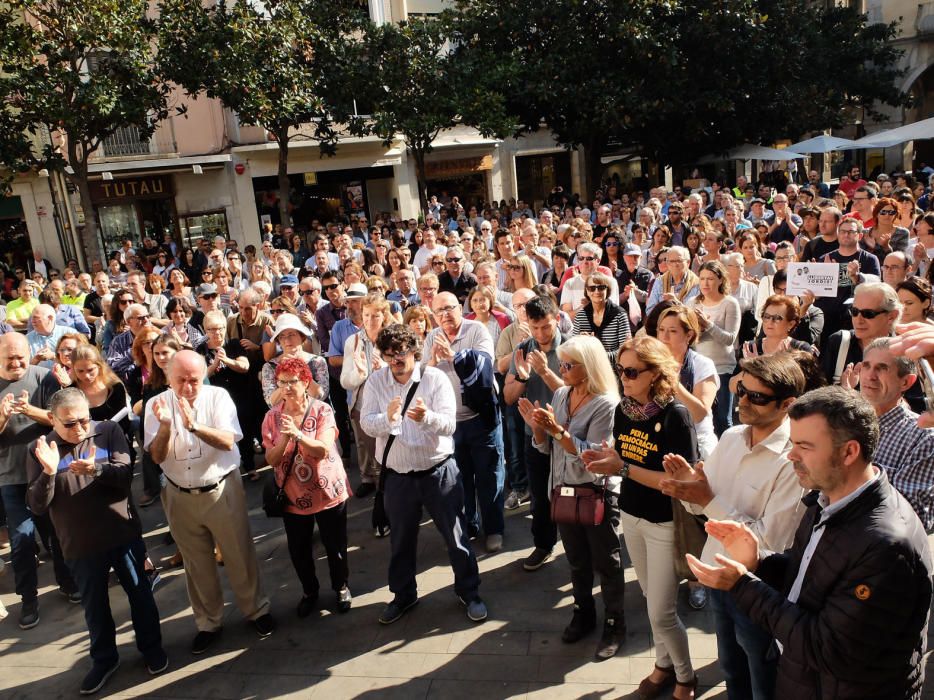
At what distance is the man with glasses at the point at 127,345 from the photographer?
6.53m

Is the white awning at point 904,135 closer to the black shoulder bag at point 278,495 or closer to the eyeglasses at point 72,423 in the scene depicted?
the black shoulder bag at point 278,495

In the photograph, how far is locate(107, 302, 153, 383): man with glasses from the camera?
21.4 feet

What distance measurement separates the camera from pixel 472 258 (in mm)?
10352

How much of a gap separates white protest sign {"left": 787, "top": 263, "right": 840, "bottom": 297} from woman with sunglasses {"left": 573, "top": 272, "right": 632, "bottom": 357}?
147 cm

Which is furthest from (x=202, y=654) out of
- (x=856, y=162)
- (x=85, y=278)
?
(x=856, y=162)

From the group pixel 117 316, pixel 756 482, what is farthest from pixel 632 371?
pixel 117 316

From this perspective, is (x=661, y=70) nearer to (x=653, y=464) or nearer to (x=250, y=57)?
(x=250, y=57)

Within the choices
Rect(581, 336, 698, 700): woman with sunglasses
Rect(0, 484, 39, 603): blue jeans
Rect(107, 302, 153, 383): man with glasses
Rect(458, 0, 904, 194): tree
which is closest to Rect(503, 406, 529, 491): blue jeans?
Rect(581, 336, 698, 700): woman with sunglasses

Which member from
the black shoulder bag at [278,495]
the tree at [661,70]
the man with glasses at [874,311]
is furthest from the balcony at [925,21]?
the black shoulder bag at [278,495]

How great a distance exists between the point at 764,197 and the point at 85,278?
42.8 feet

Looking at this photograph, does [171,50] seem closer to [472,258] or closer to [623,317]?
[472,258]

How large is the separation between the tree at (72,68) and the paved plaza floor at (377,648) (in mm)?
11041

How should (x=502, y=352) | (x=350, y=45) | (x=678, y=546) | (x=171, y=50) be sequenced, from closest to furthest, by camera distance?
(x=678, y=546), (x=502, y=352), (x=171, y=50), (x=350, y=45)

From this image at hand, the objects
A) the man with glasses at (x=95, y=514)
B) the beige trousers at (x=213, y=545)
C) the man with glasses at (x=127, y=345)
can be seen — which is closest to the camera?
the man with glasses at (x=95, y=514)
